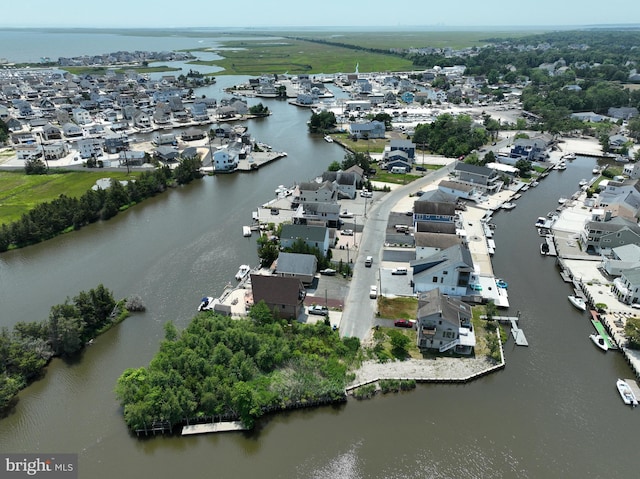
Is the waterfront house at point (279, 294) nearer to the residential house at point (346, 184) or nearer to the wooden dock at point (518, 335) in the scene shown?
the wooden dock at point (518, 335)

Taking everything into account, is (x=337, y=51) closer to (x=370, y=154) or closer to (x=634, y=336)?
(x=370, y=154)

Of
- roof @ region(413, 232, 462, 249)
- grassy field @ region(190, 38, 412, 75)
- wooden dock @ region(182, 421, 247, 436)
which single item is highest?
roof @ region(413, 232, 462, 249)

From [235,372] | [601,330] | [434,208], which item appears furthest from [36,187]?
[601,330]

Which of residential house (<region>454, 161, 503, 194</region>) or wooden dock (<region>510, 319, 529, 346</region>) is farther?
residential house (<region>454, 161, 503, 194</region>)

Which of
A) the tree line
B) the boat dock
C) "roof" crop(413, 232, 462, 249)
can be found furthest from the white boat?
the tree line

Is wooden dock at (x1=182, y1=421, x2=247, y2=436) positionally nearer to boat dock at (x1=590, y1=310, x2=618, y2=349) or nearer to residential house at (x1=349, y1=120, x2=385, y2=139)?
boat dock at (x1=590, y1=310, x2=618, y2=349)

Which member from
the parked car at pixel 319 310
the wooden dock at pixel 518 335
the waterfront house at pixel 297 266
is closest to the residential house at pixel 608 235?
the wooden dock at pixel 518 335
